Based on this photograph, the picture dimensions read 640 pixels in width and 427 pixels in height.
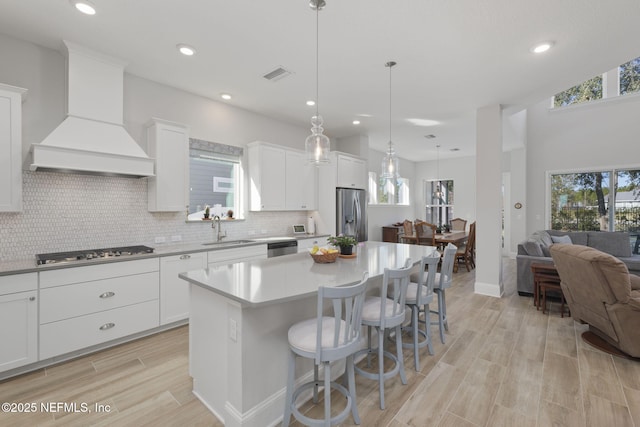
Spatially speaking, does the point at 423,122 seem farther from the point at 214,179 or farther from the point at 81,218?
the point at 81,218

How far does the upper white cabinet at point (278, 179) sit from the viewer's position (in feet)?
14.9

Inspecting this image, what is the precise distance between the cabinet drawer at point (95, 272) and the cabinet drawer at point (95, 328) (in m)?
0.34

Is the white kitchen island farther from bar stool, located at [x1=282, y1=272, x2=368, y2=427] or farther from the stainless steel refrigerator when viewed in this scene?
the stainless steel refrigerator

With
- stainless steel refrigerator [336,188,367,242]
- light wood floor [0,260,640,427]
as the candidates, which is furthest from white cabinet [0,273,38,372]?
stainless steel refrigerator [336,188,367,242]

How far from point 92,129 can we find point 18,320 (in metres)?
1.81

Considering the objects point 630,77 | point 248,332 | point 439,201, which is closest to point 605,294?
point 248,332

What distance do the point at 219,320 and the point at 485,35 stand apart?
3.25 meters

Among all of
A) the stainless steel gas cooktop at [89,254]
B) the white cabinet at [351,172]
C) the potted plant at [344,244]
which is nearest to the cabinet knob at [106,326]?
the stainless steel gas cooktop at [89,254]

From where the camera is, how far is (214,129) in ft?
13.9

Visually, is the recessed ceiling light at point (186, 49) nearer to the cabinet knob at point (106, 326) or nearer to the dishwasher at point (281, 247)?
the dishwasher at point (281, 247)

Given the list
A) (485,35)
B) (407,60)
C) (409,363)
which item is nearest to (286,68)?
(407,60)

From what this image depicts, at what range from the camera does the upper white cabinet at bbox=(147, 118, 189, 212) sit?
3.41 meters

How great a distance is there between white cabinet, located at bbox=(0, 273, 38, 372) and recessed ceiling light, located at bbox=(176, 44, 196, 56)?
7.87 feet

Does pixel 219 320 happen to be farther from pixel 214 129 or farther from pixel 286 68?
pixel 214 129
